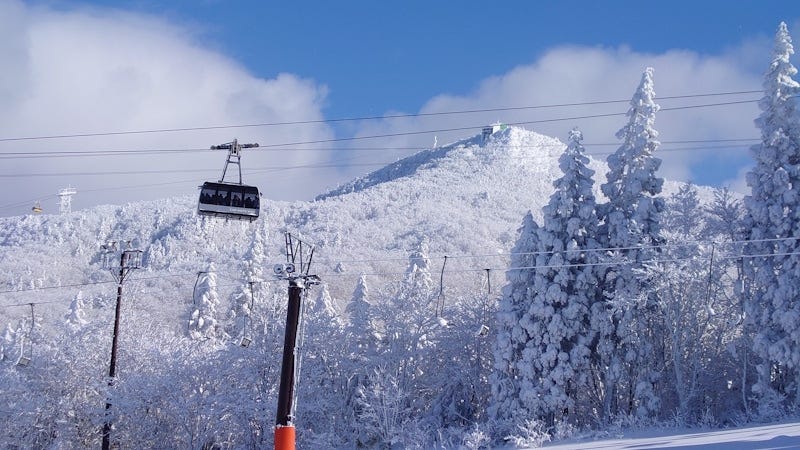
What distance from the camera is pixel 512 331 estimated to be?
4409cm

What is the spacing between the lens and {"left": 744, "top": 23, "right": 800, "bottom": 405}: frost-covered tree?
3722cm

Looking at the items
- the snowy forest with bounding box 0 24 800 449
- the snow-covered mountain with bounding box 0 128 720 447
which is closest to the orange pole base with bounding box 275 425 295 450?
the snow-covered mountain with bounding box 0 128 720 447

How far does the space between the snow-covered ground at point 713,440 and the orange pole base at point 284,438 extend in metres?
9.95

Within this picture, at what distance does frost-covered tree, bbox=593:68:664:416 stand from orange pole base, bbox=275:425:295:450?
2223 cm

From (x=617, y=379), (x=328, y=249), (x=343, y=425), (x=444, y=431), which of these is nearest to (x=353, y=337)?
(x=343, y=425)

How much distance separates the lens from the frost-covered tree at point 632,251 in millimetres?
42812

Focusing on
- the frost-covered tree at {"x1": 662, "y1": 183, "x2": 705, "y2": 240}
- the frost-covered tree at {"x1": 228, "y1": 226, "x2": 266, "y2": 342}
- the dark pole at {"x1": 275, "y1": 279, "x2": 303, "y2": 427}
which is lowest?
the dark pole at {"x1": 275, "y1": 279, "x2": 303, "y2": 427}

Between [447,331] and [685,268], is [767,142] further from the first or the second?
[447,331]

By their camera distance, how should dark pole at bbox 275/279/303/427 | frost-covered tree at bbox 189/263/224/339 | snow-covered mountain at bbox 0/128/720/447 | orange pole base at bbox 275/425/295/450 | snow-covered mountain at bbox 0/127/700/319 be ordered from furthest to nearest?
snow-covered mountain at bbox 0/127/700/319 < frost-covered tree at bbox 189/263/224/339 < snow-covered mountain at bbox 0/128/720/447 < dark pole at bbox 275/279/303/427 < orange pole base at bbox 275/425/295/450

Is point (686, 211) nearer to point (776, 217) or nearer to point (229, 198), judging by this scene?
point (776, 217)

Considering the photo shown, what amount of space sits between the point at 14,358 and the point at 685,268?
38.5 meters

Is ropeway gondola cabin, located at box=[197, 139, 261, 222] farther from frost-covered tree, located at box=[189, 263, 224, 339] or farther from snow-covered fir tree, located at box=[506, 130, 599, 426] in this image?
frost-covered tree, located at box=[189, 263, 224, 339]

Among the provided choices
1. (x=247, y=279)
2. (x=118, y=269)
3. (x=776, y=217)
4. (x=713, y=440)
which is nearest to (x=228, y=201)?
(x=118, y=269)

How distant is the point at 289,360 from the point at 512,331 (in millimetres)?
21326
